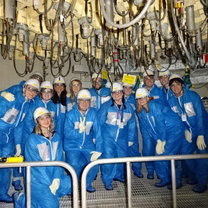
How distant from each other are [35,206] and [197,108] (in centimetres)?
253

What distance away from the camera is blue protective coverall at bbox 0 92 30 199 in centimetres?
308

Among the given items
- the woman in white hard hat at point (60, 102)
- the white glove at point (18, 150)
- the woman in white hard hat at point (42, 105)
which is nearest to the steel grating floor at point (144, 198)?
the white glove at point (18, 150)

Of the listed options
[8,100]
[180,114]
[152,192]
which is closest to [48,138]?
[8,100]

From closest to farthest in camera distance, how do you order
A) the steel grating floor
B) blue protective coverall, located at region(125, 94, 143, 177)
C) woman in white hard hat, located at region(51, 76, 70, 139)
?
the steel grating floor
blue protective coverall, located at region(125, 94, 143, 177)
woman in white hard hat, located at region(51, 76, 70, 139)

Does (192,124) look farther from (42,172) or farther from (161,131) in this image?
(42,172)

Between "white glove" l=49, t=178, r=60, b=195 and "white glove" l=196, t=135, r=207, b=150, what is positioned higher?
"white glove" l=196, t=135, r=207, b=150

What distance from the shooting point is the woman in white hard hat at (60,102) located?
3.89 metres

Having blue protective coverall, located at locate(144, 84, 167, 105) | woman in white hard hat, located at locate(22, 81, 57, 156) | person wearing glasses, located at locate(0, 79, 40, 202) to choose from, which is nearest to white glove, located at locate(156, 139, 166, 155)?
blue protective coverall, located at locate(144, 84, 167, 105)

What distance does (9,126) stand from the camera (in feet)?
10.5

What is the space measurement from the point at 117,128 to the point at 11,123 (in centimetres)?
159

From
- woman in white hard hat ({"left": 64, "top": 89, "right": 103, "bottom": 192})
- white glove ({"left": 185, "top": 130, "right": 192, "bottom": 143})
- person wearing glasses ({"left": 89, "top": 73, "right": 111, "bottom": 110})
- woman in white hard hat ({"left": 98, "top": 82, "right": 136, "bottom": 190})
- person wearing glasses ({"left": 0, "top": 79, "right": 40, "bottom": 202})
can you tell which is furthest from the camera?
person wearing glasses ({"left": 89, "top": 73, "right": 111, "bottom": 110})

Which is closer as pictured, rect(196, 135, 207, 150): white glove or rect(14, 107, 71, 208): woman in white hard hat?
rect(14, 107, 71, 208): woman in white hard hat

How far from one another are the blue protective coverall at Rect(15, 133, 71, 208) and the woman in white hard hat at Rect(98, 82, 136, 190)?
92cm

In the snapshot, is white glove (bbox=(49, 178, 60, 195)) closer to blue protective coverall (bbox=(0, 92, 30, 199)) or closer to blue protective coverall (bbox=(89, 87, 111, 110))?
blue protective coverall (bbox=(0, 92, 30, 199))
